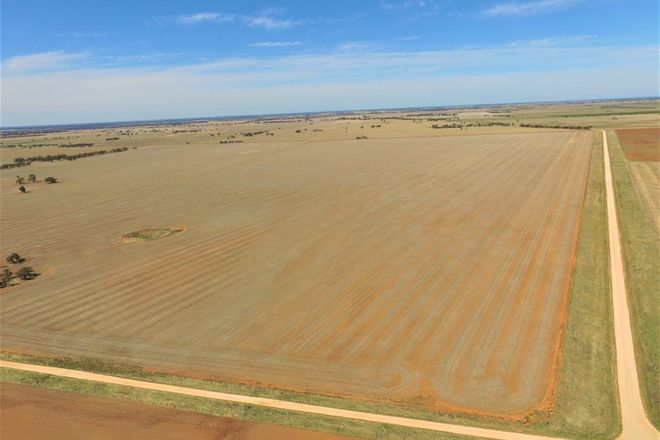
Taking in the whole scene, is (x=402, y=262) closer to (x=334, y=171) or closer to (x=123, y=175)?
(x=334, y=171)

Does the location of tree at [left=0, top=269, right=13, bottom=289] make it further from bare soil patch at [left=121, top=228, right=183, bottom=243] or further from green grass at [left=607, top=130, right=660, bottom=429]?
green grass at [left=607, top=130, right=660, bottom=429]

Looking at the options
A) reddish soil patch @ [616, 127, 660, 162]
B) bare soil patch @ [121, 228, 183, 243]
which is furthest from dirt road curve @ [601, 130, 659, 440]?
reddish soil patch @ [616, 127, 660, 162]

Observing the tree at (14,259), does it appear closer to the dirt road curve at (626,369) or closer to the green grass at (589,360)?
the green grass at (589,360)

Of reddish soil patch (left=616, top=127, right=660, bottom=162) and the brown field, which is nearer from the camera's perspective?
the brown field

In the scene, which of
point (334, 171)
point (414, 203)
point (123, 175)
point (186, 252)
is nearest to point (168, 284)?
point (186, 252)

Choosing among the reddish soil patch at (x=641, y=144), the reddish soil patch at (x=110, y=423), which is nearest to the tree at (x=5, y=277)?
the reddish soil patch at (x=110, y=423)
